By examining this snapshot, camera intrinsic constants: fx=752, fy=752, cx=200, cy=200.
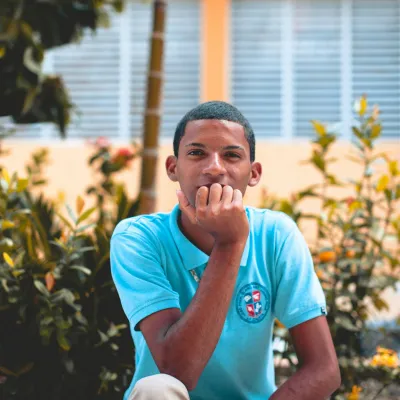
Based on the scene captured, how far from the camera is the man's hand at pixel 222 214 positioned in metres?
2.21

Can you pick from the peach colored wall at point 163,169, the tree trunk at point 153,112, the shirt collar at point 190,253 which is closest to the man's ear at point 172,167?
the shirt collar at point 190,253

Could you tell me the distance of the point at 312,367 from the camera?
2324mm

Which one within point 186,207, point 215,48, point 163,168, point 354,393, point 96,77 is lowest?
point 354,393

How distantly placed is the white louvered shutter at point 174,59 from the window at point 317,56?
0.52 metres

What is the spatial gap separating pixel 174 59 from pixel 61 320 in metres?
7.30

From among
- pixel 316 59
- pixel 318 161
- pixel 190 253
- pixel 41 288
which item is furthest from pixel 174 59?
pixel 190 253

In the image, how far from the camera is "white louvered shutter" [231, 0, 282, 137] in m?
9.65

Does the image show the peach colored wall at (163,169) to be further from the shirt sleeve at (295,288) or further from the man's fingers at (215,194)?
the man's fingers at (215,194)

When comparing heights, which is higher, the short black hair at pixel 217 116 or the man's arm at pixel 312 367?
the short black hair at pixel 217 116

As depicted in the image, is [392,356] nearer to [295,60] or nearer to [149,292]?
[149,292]

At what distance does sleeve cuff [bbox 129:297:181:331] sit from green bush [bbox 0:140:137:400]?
0.66m

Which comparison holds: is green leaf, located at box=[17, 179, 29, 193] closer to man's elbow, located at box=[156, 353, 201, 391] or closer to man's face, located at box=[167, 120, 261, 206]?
man's face, located at box=[167, 120, 261, 206]

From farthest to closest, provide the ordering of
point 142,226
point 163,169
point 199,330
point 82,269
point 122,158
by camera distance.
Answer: point 163,169 → point 122,158 → point 82,269 → point 142,226 → point 199,330

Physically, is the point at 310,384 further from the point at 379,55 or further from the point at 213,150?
the point at 379,55
